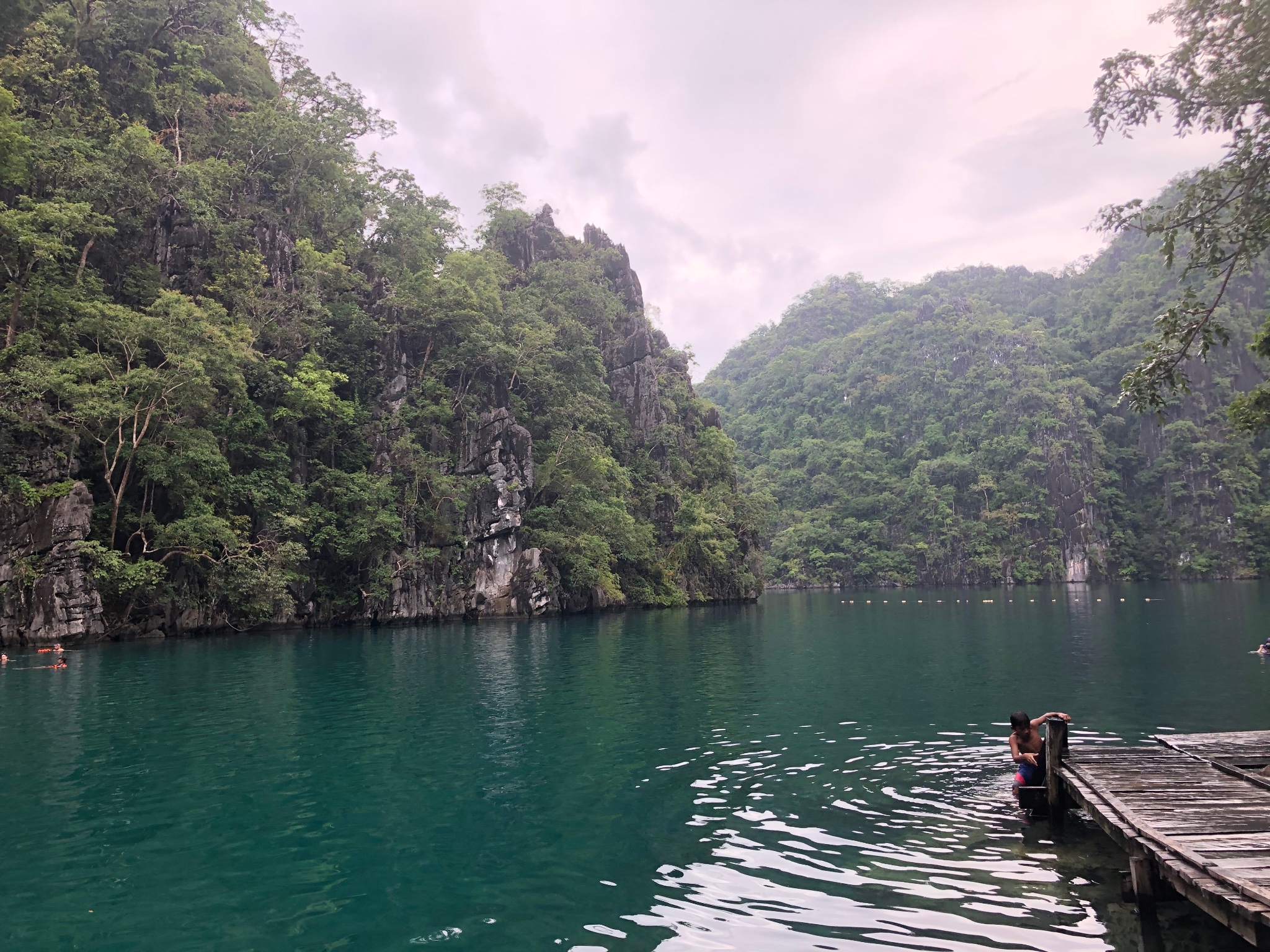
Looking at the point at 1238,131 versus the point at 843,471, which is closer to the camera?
the point at 1238,131

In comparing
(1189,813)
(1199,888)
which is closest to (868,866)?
(1199,888)

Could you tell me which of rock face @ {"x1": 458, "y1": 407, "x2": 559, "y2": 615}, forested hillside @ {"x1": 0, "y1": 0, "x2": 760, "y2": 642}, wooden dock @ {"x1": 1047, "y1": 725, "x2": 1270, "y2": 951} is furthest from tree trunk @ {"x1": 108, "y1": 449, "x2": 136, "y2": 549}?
wooden dock @ {"x1": 1047, "y1": 725, "x2": 1270, "y2": 951}

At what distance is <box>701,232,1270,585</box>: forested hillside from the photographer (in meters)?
84.8

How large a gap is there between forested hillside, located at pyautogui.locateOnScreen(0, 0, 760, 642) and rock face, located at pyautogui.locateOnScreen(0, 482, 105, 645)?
0.08m

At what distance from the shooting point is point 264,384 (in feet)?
117

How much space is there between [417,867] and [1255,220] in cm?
1414

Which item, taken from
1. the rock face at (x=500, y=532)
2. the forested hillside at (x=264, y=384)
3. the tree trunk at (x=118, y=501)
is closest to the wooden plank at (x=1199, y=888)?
the forested hillside at (x=264, y=384)

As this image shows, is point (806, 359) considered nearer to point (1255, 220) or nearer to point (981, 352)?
point (981, 352)

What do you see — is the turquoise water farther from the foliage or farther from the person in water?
the foliage

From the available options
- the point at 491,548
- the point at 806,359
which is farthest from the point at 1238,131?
the point at 806,359

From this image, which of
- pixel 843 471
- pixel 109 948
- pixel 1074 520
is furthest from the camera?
pixel 843 471

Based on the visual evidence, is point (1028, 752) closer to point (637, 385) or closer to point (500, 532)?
point (500, 532)

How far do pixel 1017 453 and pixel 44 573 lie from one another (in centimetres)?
9519

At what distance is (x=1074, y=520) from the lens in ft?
286
